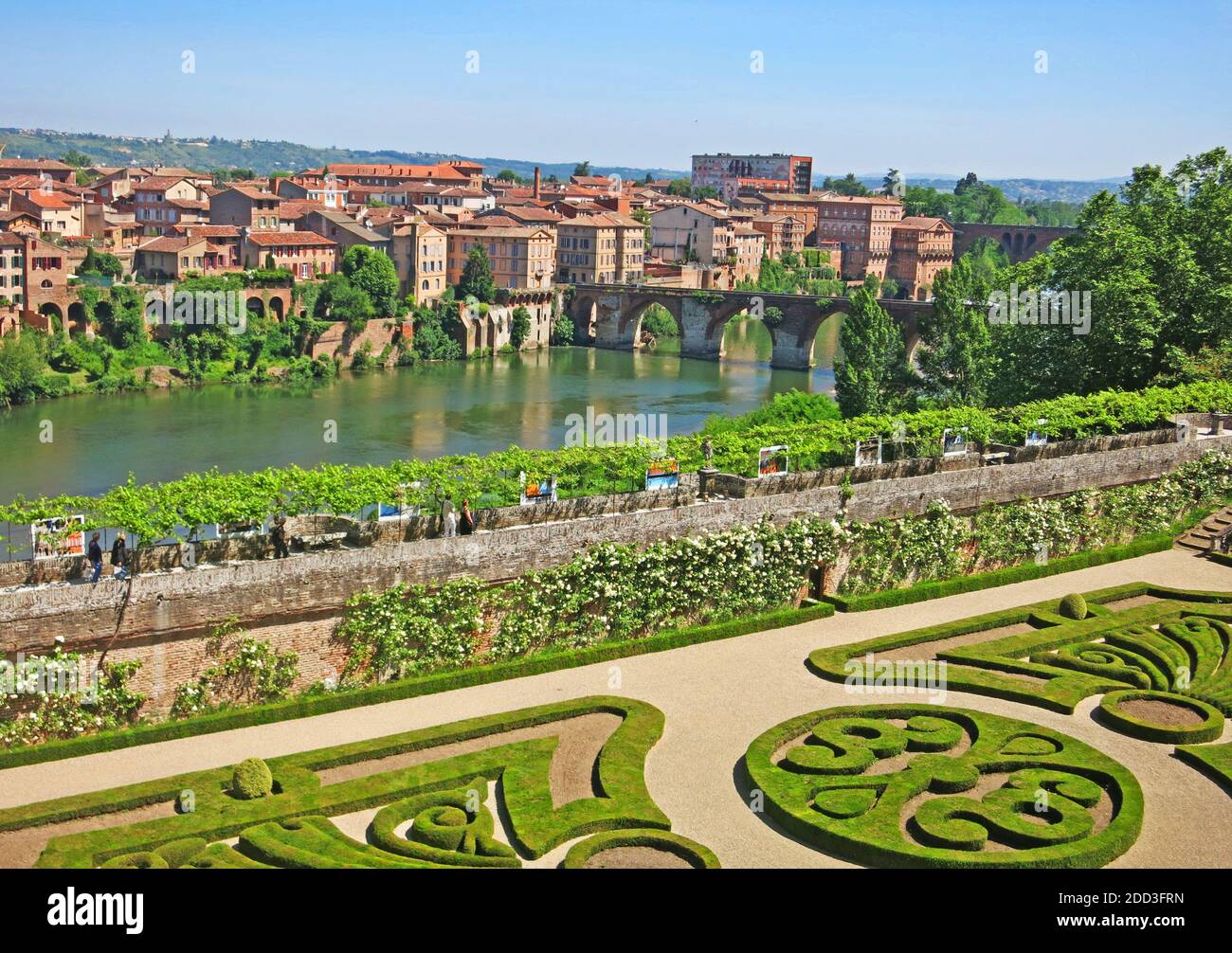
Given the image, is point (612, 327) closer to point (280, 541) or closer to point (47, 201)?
A: point (47, 201)

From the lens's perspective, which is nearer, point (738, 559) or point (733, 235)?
point (738, 559)

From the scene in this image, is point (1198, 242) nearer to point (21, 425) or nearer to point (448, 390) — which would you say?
point (448, 390)

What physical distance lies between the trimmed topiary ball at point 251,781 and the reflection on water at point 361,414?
27.6 metres

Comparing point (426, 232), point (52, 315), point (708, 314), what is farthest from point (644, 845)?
point (426, 232)

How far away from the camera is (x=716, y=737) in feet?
70.6

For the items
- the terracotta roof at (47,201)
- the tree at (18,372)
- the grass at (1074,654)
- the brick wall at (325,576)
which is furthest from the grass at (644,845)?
the terracotta roof at (47,201)

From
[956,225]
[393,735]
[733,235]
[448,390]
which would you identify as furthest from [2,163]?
[393,735]

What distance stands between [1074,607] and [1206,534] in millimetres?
6801

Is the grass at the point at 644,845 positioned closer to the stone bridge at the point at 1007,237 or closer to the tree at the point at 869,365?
the tree at the point at 869,365

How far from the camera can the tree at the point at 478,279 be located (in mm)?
83688

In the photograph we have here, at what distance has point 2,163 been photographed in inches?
4510

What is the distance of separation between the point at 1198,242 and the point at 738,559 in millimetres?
20654

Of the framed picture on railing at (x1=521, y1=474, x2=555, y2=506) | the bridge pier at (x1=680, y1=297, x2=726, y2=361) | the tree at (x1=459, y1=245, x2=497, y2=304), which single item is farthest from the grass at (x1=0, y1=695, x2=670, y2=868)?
the bridge pier at (x1=680, y1=297, x2=726, y2=361)

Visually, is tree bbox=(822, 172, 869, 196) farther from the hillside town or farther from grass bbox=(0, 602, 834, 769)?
grass bbox=(0, 602, 834, 769)
